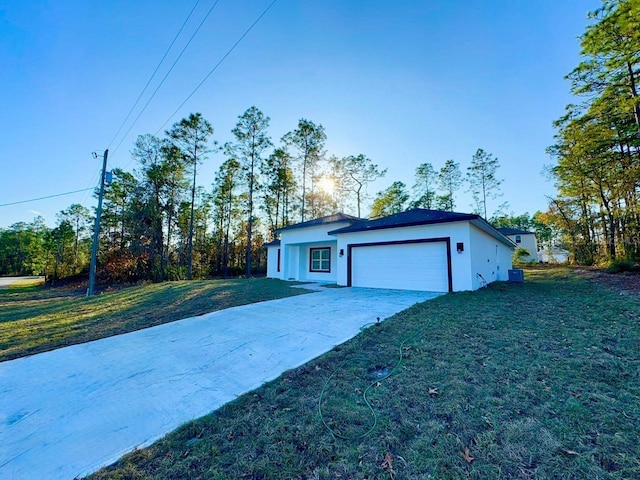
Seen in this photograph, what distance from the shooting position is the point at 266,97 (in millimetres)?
9352

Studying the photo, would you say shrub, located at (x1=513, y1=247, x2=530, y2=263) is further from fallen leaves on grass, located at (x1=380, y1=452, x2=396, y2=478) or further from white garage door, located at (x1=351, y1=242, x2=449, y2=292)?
fallen leaves on grass, located at (x1=380, y1=452, x2=396, y2=478)

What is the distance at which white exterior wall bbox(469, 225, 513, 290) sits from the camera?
934cm

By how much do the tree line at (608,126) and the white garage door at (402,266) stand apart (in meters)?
8.16

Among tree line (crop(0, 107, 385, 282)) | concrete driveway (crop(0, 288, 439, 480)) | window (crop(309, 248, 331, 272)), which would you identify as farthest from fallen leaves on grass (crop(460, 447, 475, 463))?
tree line (crop(0, 107, 385, 282))

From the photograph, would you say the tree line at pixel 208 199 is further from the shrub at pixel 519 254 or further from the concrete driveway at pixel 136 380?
the shrub at pixel 519 254

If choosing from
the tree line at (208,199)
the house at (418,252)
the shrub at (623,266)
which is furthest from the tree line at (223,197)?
the shrub at (623,266)

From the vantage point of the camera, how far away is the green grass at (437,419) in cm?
195

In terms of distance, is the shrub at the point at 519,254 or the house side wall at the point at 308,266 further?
the shrub at the point at 519,254

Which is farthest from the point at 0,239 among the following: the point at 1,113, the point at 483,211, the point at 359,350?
the point at 483,211

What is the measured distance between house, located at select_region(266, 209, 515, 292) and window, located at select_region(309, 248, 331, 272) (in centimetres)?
22

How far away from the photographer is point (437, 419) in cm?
245

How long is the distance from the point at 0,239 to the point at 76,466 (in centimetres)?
5764

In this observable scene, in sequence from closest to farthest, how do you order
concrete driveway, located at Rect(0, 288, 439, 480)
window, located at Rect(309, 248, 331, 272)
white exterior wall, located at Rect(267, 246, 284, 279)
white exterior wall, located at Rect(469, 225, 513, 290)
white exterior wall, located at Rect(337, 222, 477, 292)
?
concrete driveway, located at Rect(0, 288, 439, 480)
white exterior wall, located at Rect(337, 222, 477, 292)
white exterior wall, located at Rect(469, 225, 513, 290)
window, located at Rect(309, 248, 331, 272)
white exterior wall, located at Rect(267, 246, 284, 279)

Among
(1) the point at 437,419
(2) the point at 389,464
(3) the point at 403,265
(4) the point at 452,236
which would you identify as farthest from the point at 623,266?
(2) the point at 389,464
